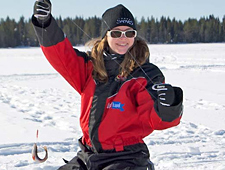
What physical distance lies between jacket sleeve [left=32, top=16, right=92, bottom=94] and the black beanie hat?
32 cm

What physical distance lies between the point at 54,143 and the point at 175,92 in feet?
9.52

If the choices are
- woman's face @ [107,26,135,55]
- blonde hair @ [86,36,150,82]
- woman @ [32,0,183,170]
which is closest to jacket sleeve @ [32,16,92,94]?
woman @ [32,0,183,170]

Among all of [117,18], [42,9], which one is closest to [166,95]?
[117,18]

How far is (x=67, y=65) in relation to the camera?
93.5 inches

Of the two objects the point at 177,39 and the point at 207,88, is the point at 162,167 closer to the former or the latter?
the point at 207,88

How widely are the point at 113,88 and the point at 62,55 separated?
489 millimetres

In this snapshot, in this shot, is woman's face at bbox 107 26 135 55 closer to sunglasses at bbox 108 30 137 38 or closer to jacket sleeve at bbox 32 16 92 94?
sunglasses at bbox 108 30 137 38

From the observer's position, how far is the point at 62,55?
7.59 ft

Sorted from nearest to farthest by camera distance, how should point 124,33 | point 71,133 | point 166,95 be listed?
point 166,95, point 124,33, point 71,133

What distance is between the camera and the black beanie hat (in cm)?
237

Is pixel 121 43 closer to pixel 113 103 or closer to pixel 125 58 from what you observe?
pixel 125 58

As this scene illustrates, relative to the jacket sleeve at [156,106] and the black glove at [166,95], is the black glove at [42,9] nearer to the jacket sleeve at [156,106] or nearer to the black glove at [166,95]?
the jacket sleeve at [156,106]

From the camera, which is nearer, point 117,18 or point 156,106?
point 156,106

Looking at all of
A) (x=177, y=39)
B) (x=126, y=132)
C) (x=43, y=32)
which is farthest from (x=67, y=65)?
(x=177, y=39)
